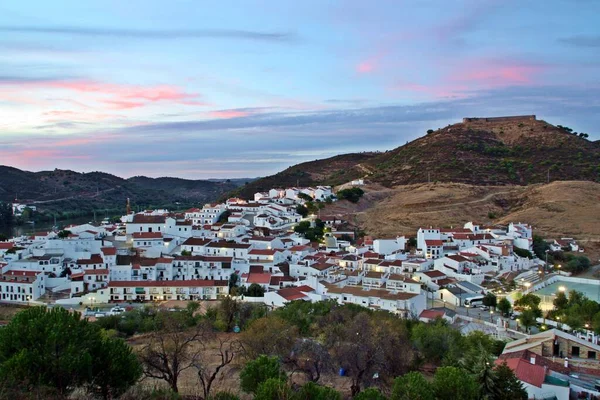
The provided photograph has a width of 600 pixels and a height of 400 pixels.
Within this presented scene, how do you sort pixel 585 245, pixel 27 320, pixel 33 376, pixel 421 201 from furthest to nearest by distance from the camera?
pixel 421 201 → pixel 585 245 → pixel 27 320 → pixel 33 376

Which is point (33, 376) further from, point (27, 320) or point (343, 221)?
point (343, 221)

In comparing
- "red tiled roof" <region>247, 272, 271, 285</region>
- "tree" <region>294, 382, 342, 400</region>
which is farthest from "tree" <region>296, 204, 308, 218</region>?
"tree" <region>294, 382, 342, 400</region>

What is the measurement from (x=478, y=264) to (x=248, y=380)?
79.6ft

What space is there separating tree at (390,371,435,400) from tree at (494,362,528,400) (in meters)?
2.09

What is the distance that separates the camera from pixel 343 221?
49031 millimetres

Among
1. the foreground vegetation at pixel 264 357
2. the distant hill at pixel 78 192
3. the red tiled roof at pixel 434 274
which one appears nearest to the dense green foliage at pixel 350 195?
the red tiled roof at pixel 434 274

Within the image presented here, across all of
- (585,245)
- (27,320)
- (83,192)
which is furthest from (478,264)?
(83,192)

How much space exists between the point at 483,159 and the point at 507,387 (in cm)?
6813

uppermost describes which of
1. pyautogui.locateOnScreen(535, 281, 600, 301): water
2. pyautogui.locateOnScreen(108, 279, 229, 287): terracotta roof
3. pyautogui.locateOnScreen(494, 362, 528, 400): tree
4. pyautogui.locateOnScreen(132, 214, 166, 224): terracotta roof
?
pyautogui.locateOnScreen(132, 214, 166, 224): terracotta roof

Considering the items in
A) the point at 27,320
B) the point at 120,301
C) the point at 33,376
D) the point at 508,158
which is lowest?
the point at 120,301

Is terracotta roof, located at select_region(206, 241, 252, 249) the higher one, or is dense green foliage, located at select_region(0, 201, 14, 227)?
dense green foliage, located at select_region(0, 201, 14, 227)

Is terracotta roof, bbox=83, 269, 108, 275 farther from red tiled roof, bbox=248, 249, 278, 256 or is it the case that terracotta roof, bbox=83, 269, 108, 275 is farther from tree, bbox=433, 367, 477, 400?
tree, bbox=433, 367, 477, 400

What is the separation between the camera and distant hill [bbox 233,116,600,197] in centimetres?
6994

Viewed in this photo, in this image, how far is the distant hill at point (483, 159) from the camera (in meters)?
69.9
